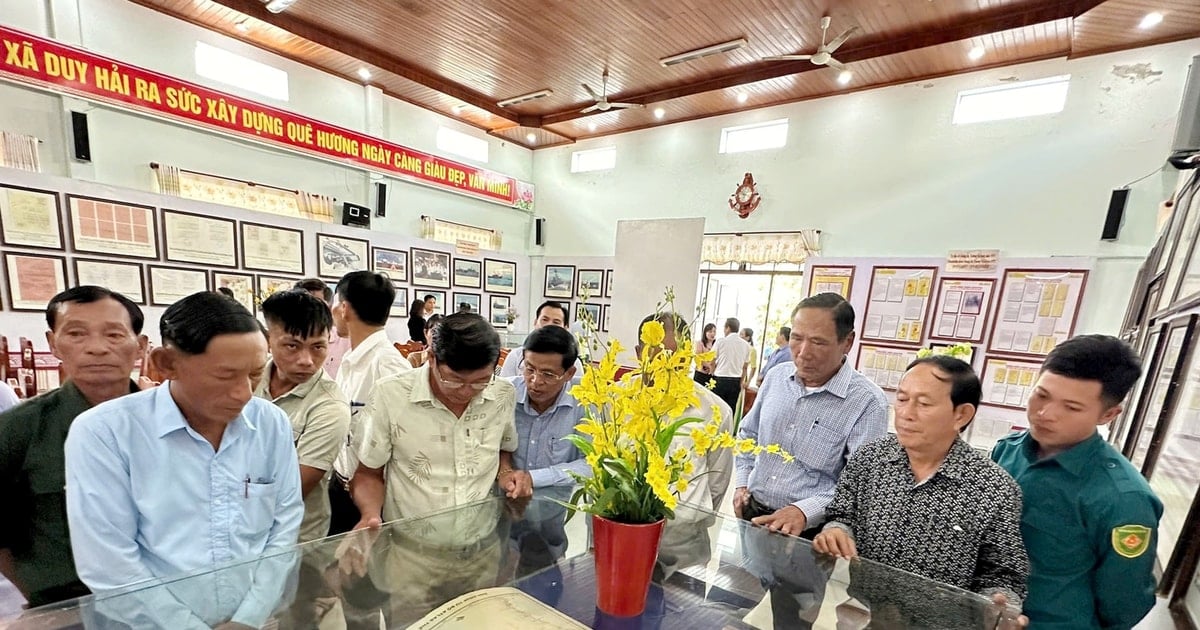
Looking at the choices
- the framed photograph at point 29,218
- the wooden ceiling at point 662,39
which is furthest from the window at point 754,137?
the framed photograph at point 29,218

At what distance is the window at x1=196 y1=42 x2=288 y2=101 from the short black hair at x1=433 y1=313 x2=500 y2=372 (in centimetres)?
617

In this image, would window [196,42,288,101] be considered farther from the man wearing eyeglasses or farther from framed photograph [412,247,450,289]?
the man wearing eyeglasses

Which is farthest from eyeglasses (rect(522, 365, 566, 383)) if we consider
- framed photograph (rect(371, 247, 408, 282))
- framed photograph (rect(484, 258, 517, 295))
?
framed photograph (rect(484, 258, 517, 295))

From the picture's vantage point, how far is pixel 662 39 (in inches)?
206

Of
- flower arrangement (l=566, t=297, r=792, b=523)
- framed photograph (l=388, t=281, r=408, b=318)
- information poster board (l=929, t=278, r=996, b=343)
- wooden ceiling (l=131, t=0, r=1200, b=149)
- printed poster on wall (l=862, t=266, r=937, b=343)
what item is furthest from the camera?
framed photograph (l=388, t=281, r=408, b=318)

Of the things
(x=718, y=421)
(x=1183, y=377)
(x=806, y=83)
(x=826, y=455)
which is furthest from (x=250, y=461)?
(x=806, y=83)

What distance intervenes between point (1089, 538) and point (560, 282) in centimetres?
786

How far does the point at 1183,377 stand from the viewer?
1724 mm

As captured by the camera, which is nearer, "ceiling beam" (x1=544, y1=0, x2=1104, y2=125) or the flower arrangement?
the flower arrangement

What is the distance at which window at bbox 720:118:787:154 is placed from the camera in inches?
259

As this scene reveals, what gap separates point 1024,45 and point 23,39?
929cm

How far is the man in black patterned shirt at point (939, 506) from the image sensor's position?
1.06 m

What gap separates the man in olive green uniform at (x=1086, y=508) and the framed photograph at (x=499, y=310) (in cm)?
763

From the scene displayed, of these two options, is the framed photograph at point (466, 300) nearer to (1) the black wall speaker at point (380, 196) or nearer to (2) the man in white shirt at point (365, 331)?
(1) the black wall speaker at point (380, 196)
